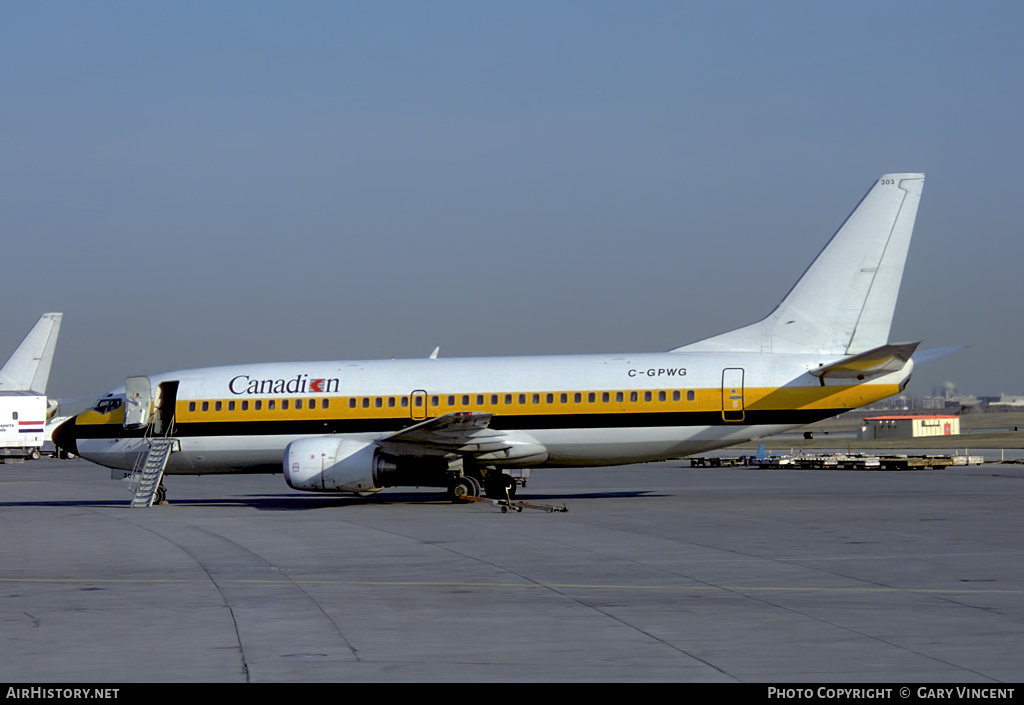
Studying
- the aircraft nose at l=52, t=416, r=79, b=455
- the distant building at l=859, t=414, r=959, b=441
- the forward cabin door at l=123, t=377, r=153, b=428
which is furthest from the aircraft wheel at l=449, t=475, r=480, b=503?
the distant building at l=859, t=414, r=959, b=441

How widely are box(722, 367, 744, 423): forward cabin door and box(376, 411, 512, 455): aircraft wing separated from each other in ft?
18.7

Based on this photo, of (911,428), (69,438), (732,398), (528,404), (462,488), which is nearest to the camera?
(732,398)

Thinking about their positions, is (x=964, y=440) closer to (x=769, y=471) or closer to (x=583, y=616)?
(x=769, y=471)

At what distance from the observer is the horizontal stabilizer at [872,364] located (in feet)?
90.3

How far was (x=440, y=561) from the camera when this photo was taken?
17141 millimetres

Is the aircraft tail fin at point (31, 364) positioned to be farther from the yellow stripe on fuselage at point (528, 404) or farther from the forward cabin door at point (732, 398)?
the forward cabin door at point (732, 398)

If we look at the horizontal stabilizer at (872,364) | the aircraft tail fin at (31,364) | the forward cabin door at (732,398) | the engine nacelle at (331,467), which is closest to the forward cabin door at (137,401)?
the engine nacelle at (331,467)

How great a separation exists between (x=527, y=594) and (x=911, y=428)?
3200 inches

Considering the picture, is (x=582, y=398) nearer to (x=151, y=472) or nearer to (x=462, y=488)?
(x=462, y=488)

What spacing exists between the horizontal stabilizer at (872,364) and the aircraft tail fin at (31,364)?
200 feet

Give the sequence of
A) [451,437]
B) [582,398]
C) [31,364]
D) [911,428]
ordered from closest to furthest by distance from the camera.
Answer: [451,437], [582,398], [31,364], [911,428]

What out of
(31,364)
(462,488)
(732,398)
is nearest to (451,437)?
(462,488)

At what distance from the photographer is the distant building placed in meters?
88.5

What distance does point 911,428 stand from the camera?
8850cm
